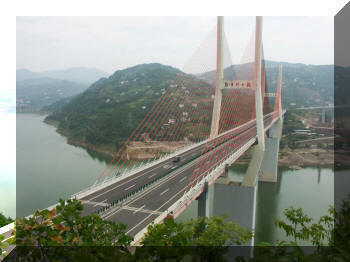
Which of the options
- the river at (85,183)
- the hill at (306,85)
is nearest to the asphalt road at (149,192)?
the river at (85,183)

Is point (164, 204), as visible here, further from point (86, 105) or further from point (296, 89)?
point (296, 89)

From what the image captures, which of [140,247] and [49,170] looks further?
[49,170]

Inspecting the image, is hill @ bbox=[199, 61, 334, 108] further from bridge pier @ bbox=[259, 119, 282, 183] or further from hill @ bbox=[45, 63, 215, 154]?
bridge pier @ bbox=[259, 119, 282, 183]

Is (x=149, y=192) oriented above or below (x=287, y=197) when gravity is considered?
above

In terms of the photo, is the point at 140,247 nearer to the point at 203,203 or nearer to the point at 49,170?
the point at 203,203

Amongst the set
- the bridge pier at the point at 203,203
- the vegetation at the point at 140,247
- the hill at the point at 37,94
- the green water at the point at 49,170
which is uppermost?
the hill at the point at 37,94

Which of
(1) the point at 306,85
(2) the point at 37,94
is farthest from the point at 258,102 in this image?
(2) the point at 37,94

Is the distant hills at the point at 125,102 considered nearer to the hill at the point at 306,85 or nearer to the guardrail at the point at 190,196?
the hill at the point at 306,85
